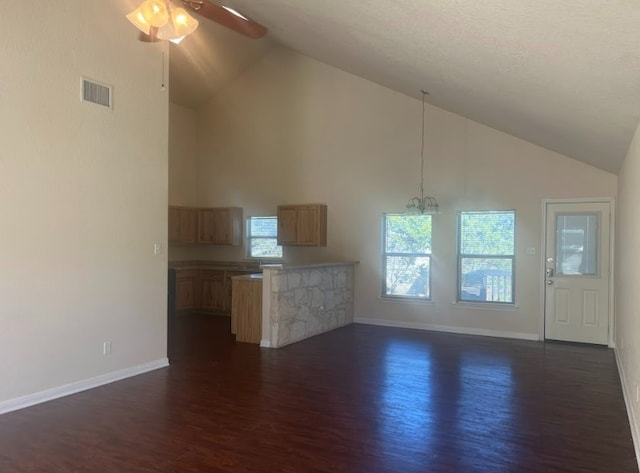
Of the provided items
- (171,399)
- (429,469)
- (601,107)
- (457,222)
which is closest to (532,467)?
(429,469)

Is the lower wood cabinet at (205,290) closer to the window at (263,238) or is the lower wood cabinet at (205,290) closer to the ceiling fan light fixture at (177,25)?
the window at (263,238)

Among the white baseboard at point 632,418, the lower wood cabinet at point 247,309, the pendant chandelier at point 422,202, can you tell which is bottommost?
the white baseboard at point 632,418

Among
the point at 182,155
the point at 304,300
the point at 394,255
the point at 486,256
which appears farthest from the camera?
the point at 182,155

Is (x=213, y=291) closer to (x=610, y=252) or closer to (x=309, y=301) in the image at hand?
(x=309, y=301)

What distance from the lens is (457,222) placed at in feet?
24.8

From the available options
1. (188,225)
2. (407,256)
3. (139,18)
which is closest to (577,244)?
(407,256)

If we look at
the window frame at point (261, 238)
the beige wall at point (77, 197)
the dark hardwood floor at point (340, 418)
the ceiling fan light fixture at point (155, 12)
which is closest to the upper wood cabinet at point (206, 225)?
the window frame at point (261, 238)

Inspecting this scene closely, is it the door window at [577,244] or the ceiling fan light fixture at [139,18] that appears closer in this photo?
the ceiling fan light fixture at [139,18]

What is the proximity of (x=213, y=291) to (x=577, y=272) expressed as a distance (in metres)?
6.13

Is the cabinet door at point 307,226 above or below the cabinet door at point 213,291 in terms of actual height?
above

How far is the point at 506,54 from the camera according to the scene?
121 inches

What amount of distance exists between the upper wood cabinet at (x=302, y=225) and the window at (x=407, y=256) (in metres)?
1.08

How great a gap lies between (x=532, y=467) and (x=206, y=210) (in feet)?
25.2

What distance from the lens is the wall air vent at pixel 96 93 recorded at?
4.58 meters
